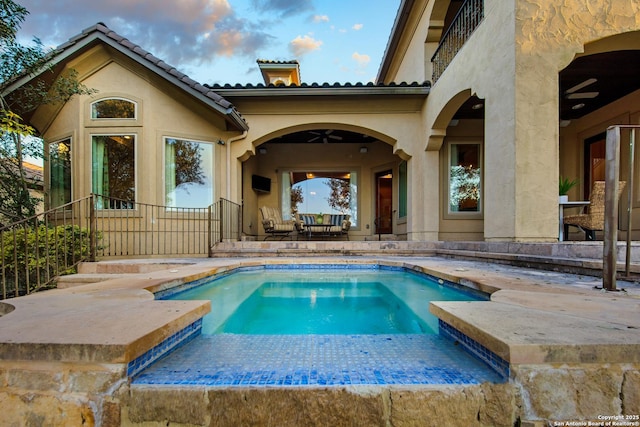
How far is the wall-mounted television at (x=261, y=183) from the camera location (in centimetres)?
920

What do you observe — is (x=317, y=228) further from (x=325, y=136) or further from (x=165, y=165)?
(x=165, y=165)

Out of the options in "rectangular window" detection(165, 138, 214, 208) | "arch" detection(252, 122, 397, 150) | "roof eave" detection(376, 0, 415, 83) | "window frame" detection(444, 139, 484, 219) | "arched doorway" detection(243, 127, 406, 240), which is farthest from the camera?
"arched doorway" detection(243, 127, 406, 240)

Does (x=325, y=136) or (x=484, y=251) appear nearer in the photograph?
(x=484, y=251)

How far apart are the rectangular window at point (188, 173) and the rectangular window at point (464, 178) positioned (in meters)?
5.73

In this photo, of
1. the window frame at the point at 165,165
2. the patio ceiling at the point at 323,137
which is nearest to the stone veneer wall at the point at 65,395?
the window frame at the point at 165,165

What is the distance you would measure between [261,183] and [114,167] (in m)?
4.00

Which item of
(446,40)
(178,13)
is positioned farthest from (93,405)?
(178,13)

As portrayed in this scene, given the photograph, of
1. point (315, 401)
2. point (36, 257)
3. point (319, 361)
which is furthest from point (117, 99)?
point (315, 401)

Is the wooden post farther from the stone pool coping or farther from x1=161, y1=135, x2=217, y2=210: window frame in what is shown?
x1=161, y1=135, x2=217, y2=210: window frame

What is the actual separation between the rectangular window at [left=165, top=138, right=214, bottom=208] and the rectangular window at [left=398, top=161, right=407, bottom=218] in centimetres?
526

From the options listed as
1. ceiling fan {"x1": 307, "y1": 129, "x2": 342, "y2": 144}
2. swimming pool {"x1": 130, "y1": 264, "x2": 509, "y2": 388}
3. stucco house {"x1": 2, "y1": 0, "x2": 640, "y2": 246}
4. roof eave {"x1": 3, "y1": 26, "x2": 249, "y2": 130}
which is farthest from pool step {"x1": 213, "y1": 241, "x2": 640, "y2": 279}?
ceiling fan {"x1": 307, "y1": 129, "x2": 342, "y2": 144}

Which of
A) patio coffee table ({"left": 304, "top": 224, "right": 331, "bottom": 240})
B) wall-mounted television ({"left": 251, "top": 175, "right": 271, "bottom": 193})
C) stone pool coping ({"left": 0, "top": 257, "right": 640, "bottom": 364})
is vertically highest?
wall-mounted television ({"left": 251, "top": 175, "right": 271, "bottom": 193})

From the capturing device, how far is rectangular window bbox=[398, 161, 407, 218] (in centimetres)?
881

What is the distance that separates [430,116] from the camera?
664 cm
